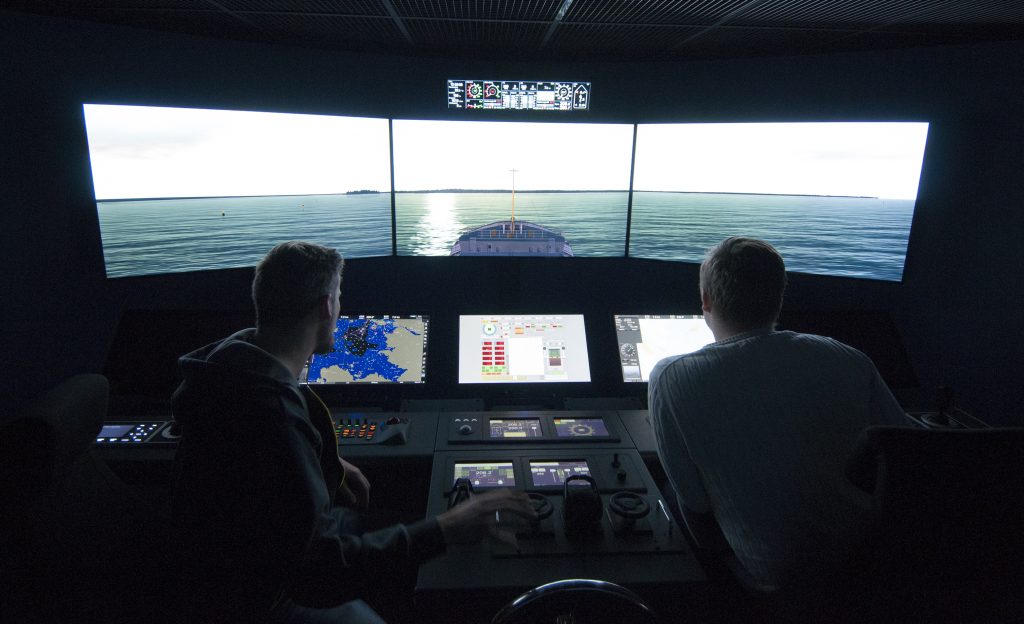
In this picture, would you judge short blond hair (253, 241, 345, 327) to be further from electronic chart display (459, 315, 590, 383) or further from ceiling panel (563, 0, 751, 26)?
ceiling panel (563, 0, 751, 26)

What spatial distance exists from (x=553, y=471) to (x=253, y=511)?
89 centimetres

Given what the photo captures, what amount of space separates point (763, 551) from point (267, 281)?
50.7 inches

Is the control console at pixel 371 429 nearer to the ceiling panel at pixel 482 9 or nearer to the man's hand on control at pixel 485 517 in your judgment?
the man's hand on control at pixel 485 517

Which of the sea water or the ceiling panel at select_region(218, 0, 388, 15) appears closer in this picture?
the ceiling panel at select_region(218, 0, 388, 15)

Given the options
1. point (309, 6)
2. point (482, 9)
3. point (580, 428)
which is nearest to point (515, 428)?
point (580, 428)

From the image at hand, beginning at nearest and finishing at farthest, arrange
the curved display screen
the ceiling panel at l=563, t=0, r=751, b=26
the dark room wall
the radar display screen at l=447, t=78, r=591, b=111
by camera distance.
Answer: the ceiling panel at l=563, t=0, r=751, b=26
the curved display screen
the dark room wall
the radar display screen at l=447, t=78, r=591, b=111

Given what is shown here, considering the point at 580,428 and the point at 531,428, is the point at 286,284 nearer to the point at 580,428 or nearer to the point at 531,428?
the point at 531,428

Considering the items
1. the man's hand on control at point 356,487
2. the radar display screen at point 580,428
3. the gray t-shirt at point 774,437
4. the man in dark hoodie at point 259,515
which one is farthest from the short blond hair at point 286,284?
the radar display screen at point 580,428

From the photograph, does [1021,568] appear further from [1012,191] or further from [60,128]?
[60,128]

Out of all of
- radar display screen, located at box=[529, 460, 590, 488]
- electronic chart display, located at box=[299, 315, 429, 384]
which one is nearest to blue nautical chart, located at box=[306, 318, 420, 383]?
electronic chart display, located at box=[299, 315, 429, 384]

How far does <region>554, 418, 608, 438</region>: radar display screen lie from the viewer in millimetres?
1845

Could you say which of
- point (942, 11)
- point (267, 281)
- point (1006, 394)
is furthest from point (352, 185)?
point (1006, 394)

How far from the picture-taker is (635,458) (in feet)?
5.59

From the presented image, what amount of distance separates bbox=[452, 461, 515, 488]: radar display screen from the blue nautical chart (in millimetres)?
637
